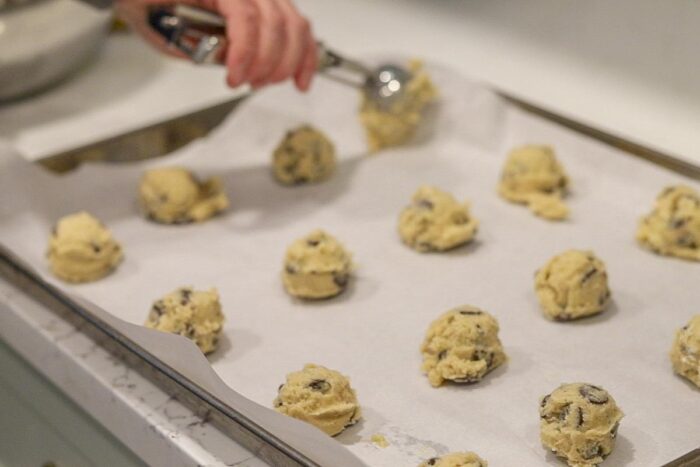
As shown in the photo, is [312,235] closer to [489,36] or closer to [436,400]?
[436,400]

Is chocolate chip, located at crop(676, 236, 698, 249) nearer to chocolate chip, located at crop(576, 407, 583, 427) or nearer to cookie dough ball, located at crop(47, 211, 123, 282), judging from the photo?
chocolate chip, located at crop(576, 407, 583, 427)

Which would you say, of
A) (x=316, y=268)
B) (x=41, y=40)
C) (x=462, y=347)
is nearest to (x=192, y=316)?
(x=316, y=268)

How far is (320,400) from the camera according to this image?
91 centimetres

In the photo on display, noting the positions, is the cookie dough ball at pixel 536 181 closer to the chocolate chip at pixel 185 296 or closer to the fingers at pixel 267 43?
the fingers at pixel 267 43

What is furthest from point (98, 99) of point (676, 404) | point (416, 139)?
point (676, 404)

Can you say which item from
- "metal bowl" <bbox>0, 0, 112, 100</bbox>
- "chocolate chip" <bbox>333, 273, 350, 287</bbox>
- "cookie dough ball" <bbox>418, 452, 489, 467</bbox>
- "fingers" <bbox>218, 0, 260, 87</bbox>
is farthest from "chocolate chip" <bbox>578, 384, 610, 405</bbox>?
"metal bowl" <bbox>0, 0, 112, 100</bbox>

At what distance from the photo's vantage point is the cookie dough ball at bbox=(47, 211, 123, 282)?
1195 mm

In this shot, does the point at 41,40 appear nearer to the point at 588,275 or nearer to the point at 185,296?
the point at 185,296

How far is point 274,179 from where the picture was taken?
1.42 m

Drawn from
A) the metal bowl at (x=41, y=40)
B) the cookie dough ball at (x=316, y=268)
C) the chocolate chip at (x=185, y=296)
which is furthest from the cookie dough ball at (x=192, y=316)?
the metal bowl at (x=41, y=40)

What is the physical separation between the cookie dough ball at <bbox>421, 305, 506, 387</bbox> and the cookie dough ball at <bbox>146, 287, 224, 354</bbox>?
20 centimetres

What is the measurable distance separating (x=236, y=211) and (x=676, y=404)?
1.98ft

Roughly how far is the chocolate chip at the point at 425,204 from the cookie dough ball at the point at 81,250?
342 millimetres

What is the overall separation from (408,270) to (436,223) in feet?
0.21
